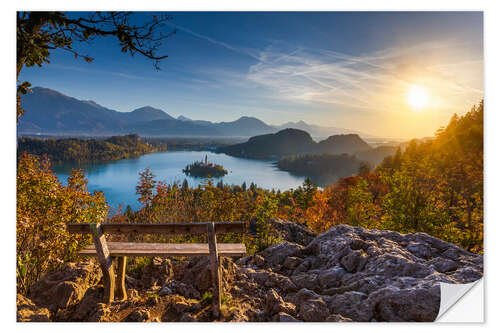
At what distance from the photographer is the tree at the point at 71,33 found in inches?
120

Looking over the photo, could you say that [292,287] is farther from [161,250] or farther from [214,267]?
[161,250]

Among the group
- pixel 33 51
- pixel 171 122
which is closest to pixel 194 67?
pixel 171 122

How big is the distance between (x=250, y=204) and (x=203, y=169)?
205cm

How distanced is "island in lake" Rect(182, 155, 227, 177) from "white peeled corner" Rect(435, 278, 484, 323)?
4674mm

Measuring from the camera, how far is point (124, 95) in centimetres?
502

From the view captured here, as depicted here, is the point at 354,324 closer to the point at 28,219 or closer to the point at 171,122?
the point at 28,219

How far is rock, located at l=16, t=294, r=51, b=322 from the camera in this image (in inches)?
102

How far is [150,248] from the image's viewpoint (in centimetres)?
272

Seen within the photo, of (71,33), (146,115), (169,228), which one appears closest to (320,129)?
(146,115)

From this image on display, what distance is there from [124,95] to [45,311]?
12.7 ft

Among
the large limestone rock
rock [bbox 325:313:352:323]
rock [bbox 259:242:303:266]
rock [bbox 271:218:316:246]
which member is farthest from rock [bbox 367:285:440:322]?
rock [bbox 271:218:316:246]

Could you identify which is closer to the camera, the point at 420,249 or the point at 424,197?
the point at 420,249

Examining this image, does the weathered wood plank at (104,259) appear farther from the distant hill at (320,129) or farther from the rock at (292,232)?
the distant hill at (320,129)

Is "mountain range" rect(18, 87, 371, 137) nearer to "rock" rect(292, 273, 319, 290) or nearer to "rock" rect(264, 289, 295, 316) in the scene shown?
"rock" rect(292, 273, 319, 290)
